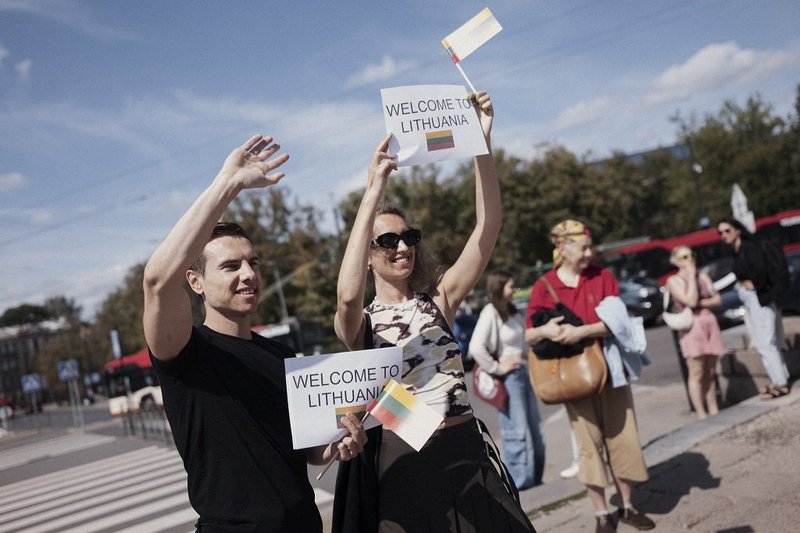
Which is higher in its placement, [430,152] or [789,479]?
[430,152]

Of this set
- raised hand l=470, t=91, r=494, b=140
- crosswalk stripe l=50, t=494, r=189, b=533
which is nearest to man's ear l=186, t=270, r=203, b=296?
raised hand l=470, t=91, r=494, b=140

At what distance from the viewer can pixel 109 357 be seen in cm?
6594

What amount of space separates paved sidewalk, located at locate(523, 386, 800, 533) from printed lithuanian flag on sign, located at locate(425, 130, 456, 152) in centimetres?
284

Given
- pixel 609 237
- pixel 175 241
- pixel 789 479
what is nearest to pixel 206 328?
pixel 175 241

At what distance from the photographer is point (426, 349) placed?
8.77ft

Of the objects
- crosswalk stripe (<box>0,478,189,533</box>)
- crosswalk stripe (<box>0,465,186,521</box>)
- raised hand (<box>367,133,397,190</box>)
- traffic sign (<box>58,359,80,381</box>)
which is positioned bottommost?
crosswalk stripe (<box>0,465,186,521</box>)

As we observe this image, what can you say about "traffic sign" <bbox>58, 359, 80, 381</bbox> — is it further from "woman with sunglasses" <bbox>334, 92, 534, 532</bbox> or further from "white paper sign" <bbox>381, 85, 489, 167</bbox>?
"white paper sign" <bbox>381, 85, 489, 167</bbox>

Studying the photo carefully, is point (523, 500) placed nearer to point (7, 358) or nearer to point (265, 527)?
point (265, 527)

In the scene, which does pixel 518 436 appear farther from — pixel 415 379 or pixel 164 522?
pixel 164 522

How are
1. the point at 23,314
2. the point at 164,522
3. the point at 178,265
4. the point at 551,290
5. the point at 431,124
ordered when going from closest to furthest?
the point at 178,265 < the point at 431,124 < the point at 551,290 < the point at 164,522 < the point at 23,314

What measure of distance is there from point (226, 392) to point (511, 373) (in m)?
4.35

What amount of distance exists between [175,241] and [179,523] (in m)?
7.04

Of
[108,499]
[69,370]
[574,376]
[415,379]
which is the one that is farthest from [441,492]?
[69,370]

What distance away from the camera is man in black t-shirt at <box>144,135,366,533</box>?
6.31 ft
